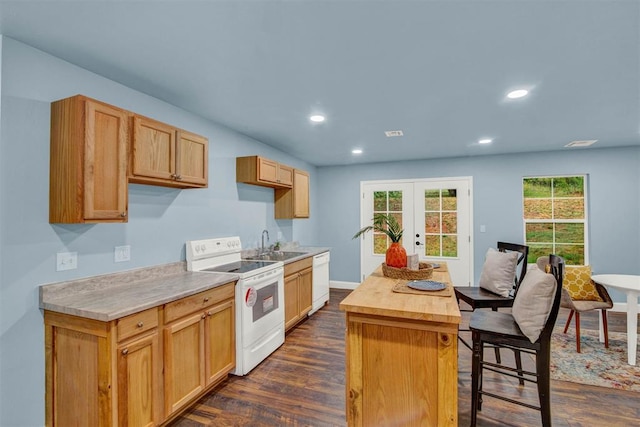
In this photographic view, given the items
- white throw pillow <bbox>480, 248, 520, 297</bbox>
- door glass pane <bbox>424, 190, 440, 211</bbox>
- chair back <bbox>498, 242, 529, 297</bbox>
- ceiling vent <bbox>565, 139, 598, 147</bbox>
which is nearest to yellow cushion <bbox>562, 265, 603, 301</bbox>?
chair back <bbox>498, 242, 529, 297</bbox>

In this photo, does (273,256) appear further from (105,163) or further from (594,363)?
(594,363)

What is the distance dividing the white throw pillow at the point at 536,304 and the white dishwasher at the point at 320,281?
2782 mm

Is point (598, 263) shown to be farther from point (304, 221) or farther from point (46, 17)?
point (46, 17)

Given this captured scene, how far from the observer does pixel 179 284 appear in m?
2.35

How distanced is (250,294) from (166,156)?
1.38 meters

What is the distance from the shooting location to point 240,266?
3.18 meters

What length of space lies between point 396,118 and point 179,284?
262cm

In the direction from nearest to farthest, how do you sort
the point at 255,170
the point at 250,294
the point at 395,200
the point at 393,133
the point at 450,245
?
1. the point at 250,294
2. the point at 255,170
3. the point at 393,133
4. the point at 450,245
5. the point at 395,200

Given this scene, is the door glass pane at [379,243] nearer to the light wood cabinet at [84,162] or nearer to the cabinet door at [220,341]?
the cabinet door at [220,341]

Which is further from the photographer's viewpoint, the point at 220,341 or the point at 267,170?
the point at 267,170

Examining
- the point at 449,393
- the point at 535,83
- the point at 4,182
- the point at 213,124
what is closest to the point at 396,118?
the point at 535,83

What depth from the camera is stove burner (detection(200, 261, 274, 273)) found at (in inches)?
116

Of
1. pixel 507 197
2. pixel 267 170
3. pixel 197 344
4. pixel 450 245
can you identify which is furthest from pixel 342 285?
pixel 197 344

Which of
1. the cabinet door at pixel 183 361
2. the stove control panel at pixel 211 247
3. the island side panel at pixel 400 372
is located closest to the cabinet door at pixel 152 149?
the stove control panel at pixel 211 247
